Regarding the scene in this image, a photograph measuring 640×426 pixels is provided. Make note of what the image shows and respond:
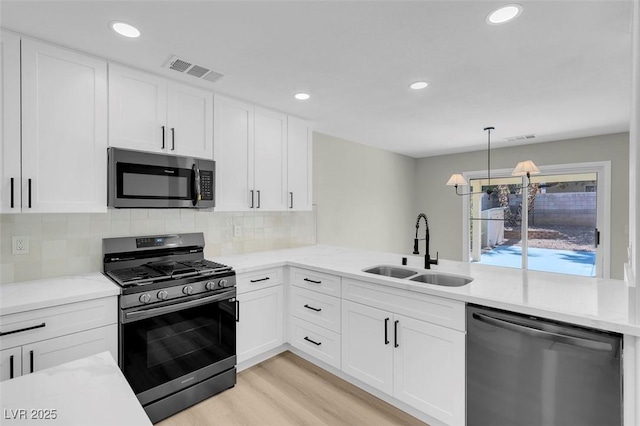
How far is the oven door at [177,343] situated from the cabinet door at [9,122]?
0.93 meters

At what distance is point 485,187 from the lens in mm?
5738

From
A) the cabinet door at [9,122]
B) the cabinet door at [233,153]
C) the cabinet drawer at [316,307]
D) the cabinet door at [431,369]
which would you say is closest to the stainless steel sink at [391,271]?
the cabinet drawer at [316,307]

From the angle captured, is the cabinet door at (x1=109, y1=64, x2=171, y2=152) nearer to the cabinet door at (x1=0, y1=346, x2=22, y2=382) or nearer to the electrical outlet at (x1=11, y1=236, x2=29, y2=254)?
the electrical outlet at (x1=11, y1=236, x2=29, y2=254)

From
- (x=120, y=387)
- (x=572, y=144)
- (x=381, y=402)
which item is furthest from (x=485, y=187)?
(x=120, y=387)

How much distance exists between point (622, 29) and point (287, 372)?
3.27 metres

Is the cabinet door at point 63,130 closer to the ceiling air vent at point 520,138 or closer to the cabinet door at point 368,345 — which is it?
the cabinet door at point 368,345

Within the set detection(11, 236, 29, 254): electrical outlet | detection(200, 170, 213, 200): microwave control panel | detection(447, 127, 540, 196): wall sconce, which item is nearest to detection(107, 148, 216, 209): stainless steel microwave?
detection(200, 170, 213, 200): microwave control panel

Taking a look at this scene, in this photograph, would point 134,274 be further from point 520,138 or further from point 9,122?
point 520,138

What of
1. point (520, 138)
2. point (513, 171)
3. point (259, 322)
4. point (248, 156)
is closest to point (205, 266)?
point (259, 322)

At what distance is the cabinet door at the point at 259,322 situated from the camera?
2635 mm

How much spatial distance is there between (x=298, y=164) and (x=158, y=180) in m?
1.50

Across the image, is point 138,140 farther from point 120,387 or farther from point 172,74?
A: point 120,387

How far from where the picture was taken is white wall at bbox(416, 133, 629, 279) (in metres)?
4.35

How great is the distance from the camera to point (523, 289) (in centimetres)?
186
